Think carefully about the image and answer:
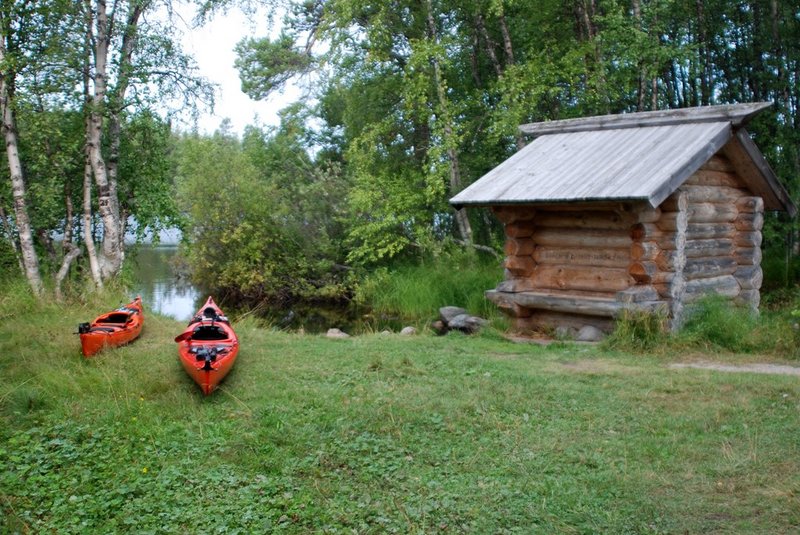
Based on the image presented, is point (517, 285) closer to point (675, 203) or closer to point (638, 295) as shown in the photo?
point (638, 295)

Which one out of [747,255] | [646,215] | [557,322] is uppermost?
[646,215]

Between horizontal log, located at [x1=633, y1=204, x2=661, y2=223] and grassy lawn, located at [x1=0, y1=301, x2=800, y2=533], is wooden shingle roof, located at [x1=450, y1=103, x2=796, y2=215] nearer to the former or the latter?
horizontal log, located at [x1=633, y1=204, x2=661, y2=223]

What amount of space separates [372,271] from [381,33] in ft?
22.2

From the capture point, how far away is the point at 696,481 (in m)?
6.14

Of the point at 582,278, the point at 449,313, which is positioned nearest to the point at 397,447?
the point at 582,278

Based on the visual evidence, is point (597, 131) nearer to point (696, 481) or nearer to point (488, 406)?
point (488, 406)

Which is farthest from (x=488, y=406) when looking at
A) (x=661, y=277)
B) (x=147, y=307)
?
(x=147, y=307)

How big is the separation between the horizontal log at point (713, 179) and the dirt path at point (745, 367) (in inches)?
130

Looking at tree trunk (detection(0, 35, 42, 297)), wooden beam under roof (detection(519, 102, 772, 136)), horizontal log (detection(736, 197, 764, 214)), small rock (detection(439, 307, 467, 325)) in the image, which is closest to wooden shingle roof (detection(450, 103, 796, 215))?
wooden beam under roof (detection(519, 102, 772, 136))

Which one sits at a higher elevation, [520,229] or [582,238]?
[520,229]

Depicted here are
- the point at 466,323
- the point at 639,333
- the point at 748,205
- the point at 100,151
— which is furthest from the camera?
the point at 466,323

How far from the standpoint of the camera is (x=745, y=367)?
10047 mm

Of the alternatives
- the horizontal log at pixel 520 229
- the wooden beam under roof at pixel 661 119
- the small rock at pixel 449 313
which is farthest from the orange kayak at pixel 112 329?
the wooden beam under roof at pixel 661 119

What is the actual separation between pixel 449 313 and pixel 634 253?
6.31 meters
